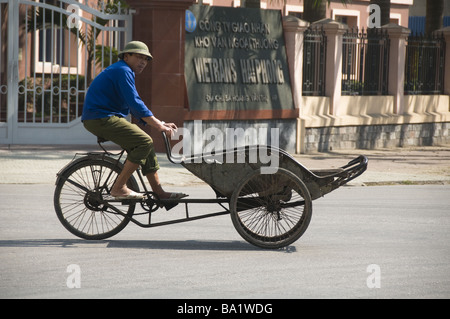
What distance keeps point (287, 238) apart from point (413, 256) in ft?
3.68

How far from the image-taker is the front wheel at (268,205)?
8.02m

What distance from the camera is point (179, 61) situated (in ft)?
54.4

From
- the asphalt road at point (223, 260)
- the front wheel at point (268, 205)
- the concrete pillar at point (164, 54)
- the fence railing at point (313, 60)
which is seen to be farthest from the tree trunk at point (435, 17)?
the front wheel at point (268, 205)

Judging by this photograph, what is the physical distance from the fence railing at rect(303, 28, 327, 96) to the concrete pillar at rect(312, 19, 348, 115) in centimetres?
11

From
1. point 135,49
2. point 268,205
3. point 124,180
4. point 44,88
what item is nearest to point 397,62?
point 44,88

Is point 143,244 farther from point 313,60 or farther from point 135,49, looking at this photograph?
point 313,60

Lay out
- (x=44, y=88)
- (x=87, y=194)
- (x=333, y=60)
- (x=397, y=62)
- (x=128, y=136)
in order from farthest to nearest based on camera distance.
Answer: (x=397, y=62), (x=333, y=60), (x=44, y=88), (x=87, y=194), (x=128, y=136)

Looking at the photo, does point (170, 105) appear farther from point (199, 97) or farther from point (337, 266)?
point (337, 266)

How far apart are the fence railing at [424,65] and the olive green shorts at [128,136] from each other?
15350 millimetres

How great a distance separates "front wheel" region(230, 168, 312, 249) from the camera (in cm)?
802

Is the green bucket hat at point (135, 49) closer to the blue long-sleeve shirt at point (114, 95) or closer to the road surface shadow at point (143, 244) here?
the blue long-sleeve shirt at point (114, 95)

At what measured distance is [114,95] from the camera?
26.8 feet

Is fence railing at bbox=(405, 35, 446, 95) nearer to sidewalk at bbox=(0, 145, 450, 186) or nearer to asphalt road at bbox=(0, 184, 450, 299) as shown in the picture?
sidewalk at bbox=(0, 145, 450, 186)

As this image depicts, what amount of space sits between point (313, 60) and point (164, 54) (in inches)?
166
